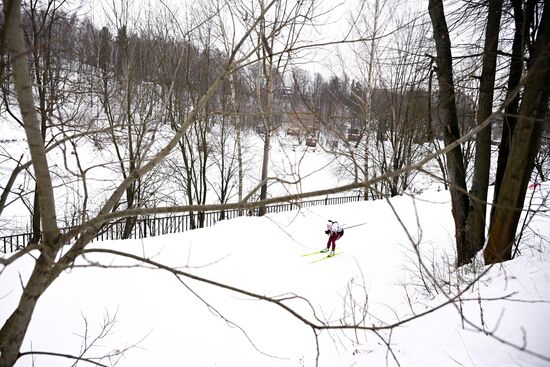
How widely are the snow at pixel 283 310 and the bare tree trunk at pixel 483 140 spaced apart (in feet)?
2.27

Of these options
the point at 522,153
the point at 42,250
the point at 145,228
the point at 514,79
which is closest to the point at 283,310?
the point at 522,153

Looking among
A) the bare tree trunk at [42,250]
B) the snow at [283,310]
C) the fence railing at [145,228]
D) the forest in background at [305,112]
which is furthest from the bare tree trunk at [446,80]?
the bare tree trunk at [42,250]

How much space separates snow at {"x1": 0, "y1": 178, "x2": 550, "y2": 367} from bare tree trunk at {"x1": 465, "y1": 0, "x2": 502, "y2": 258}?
69cm

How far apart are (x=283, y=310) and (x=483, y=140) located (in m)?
4.62

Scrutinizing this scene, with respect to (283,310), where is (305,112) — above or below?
above

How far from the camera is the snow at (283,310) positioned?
2967 millimetres

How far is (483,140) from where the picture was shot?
5246 millimetres

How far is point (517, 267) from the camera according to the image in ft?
13.8

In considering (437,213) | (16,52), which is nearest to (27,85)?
(16,52)

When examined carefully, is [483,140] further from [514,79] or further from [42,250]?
[42,250]

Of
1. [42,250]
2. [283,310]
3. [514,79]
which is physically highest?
[514,79]

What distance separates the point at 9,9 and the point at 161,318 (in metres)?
→ 5.09

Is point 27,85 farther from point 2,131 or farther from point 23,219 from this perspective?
point 2,131

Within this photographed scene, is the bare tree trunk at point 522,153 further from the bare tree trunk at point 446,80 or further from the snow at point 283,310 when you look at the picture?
the bare tree trunk at point 446,80
